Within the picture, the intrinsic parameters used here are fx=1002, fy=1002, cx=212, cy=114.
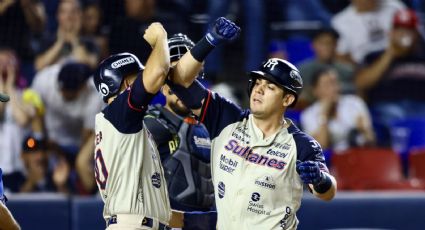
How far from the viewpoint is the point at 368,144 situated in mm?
8766

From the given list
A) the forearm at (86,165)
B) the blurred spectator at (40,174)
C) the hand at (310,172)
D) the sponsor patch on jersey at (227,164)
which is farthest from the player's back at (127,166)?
the blurred spectator at (40,174)

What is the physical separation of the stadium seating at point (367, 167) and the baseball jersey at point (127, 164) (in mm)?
3593

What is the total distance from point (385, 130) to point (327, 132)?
54 centimetres

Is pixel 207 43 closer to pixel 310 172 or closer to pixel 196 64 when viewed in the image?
pixel 196 64

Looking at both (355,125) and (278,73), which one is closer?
(278,73)

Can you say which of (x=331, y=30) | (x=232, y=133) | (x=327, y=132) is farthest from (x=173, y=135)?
(x=331, y=30)

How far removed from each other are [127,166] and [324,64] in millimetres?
4359

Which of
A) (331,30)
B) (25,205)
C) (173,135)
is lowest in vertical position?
(25,205)

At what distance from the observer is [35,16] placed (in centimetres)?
950

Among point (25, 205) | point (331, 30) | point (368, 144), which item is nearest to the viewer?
point (25, 205)

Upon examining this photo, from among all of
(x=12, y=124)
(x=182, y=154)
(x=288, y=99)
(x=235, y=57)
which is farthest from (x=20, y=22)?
(x=288, y=99)

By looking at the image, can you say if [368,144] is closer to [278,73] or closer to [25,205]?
[25,205]

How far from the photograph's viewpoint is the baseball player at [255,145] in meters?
5.06

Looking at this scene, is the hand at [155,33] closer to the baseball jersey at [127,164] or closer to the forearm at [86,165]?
the baseball jersey at [127,164]
